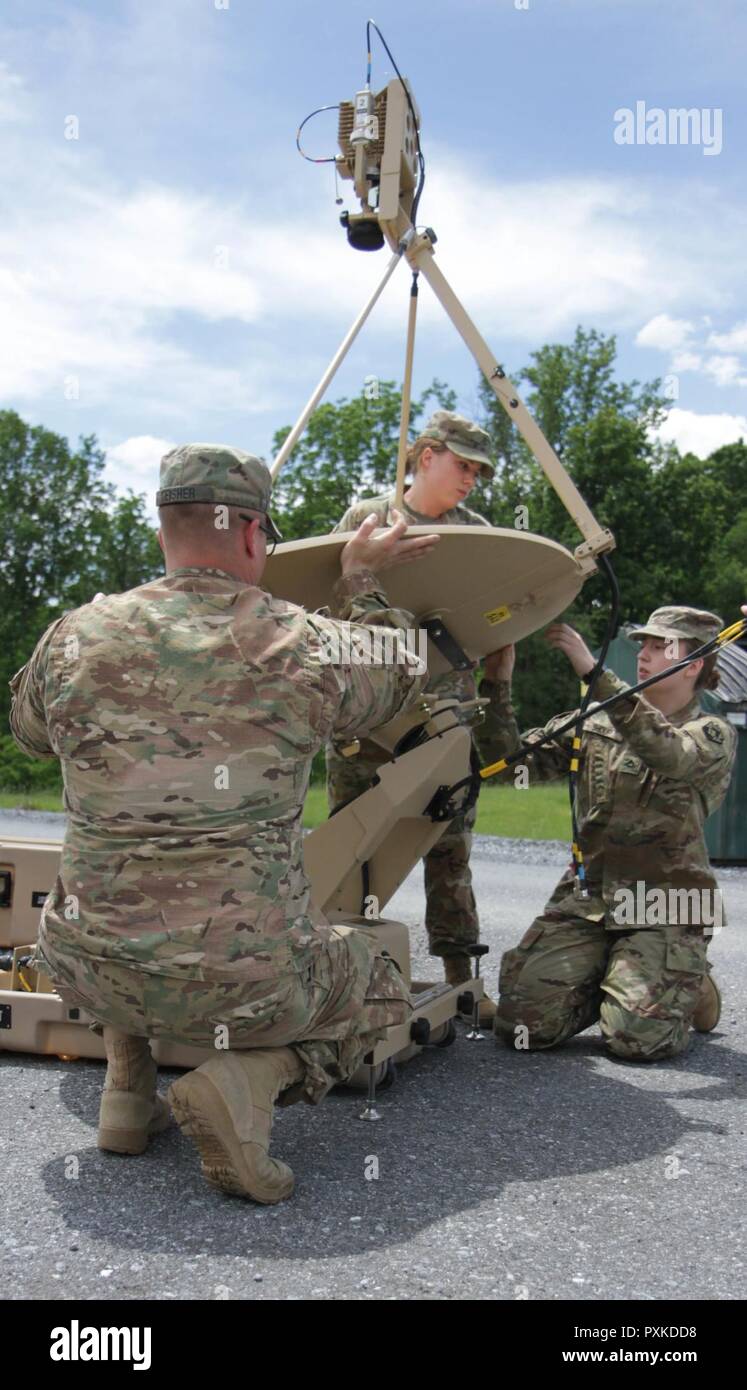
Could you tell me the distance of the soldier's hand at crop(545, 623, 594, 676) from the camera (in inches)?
198

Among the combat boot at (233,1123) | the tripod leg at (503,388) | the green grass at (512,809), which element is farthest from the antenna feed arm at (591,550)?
the green grass at (512,809)

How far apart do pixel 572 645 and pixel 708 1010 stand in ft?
5.75

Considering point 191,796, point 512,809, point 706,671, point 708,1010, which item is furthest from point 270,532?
point 512,809

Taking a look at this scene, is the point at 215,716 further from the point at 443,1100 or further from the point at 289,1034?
the point at 443,1100

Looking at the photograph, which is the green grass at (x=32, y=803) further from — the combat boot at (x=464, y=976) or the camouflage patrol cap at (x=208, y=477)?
the camouflage patrol cap at (x=208, y=477)

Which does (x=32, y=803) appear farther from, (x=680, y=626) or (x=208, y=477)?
(x=208, y=477)

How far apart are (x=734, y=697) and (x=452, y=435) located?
9767 millimetres

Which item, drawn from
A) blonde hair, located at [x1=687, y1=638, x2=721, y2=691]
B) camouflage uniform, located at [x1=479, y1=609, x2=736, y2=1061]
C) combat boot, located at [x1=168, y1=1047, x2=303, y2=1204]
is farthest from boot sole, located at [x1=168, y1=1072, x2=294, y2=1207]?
blonde hair, located at [x1=687, y1=638, x2=721, y2=691]

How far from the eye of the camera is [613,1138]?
403 centimetres

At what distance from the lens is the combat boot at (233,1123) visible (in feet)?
10.6

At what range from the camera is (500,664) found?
5.31 metres

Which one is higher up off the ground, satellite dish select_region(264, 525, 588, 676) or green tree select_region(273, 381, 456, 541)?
green tree select_region(273, 381, 456, 541)

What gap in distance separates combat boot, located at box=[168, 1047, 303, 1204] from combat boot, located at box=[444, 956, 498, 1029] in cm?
223

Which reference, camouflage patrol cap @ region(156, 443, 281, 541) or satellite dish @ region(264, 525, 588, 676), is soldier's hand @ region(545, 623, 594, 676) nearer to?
Answer: satellite dish @ region(264, 525, 588, 676)
